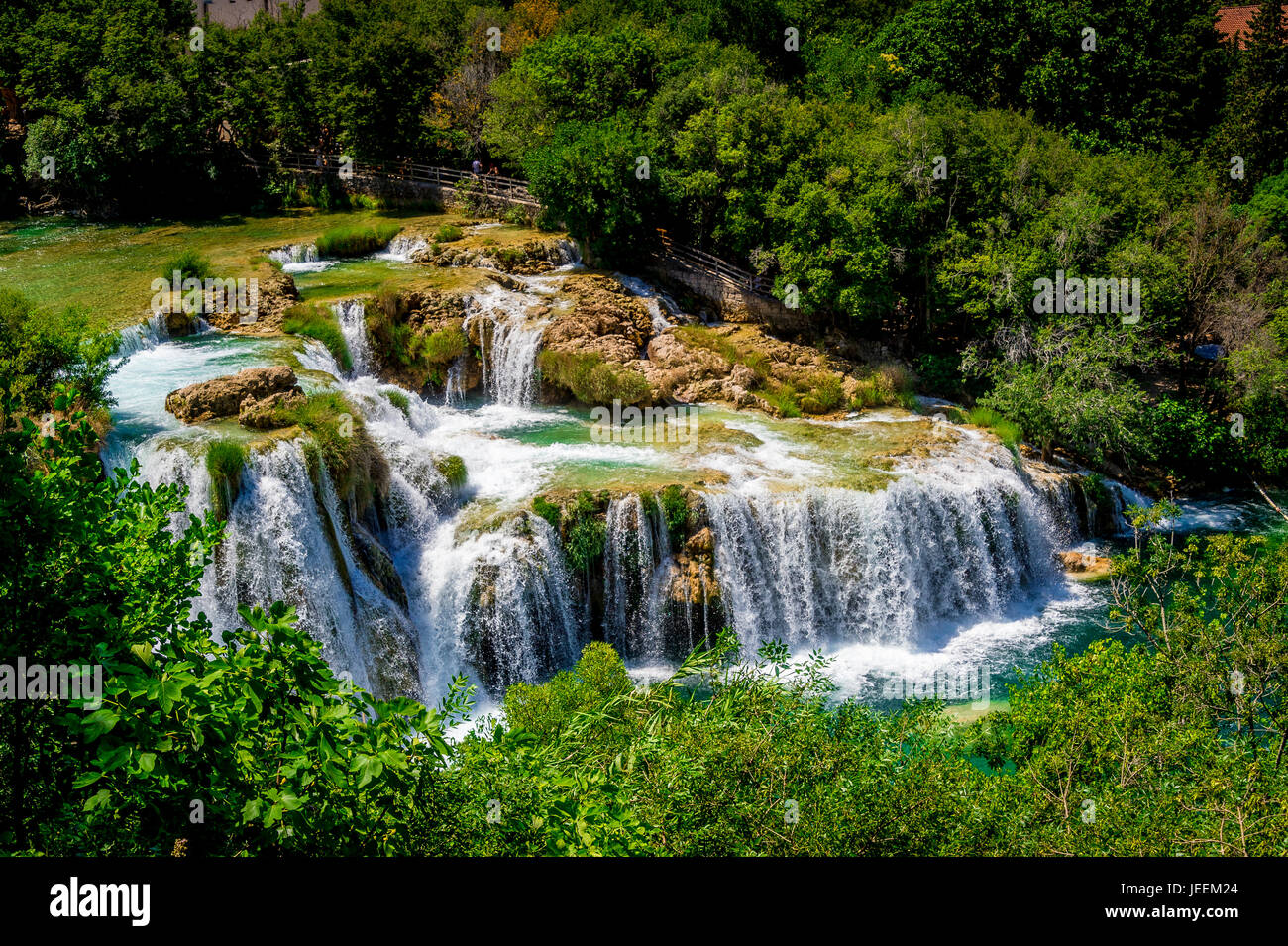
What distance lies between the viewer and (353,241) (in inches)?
1208

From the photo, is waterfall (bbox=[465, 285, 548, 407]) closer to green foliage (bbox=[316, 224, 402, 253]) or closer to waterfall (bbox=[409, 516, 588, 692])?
green foliage (bbox=[316, 224, 402, 253])

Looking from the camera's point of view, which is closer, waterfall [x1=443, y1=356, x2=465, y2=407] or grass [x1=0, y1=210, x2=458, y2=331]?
grass [x1=0, y1=210, x2=458, y2=331]

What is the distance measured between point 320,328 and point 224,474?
8421 millimetres

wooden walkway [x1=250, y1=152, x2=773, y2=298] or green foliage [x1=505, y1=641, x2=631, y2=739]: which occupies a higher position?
wooden walkway [x1=250, y1=152, x2=773, y2=298]

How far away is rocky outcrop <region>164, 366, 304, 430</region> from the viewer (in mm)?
18516

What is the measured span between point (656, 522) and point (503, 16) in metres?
30.0

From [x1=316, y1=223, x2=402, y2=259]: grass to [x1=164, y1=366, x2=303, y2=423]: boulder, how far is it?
1194 centimetres

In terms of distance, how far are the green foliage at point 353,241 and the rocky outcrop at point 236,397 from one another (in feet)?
39.3

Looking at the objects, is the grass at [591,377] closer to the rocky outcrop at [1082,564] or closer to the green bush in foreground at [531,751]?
the rocky outcrop at [1082,564]

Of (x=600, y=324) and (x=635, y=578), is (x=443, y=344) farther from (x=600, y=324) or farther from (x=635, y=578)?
(x=635, y=578)

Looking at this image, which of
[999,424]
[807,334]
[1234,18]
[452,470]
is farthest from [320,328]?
[1234,18]

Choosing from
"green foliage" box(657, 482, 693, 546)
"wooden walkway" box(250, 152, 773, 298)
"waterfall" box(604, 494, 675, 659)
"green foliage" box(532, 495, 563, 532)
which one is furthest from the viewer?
"wooden walkway" box(250, 152, 773, 298)

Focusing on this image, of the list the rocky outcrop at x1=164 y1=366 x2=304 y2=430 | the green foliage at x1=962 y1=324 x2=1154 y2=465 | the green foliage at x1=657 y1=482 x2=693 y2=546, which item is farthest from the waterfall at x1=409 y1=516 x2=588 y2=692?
the green foliage at x1=962 y1=324 x2=1154 y2=465

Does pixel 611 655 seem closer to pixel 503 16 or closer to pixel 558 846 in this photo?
pixel 558 846
